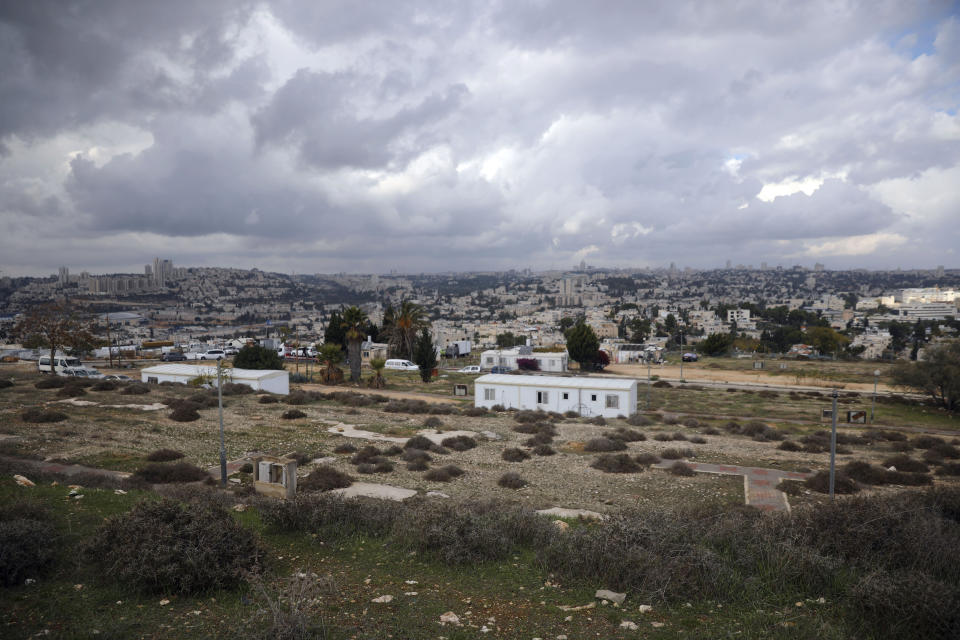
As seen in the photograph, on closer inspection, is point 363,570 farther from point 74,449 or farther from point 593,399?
point 593,399

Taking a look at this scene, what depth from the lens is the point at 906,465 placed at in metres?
17.7

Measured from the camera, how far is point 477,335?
12888 centimetres

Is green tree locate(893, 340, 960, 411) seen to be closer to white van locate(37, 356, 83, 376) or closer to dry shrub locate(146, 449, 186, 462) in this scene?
dry shrub locate(146, 449, 186, 462)

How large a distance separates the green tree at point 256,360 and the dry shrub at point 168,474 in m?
29.9

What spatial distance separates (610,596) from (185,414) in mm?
21836

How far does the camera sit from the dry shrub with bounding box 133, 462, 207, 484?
42.8 feet

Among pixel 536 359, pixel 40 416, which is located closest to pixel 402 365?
pixel 536 359

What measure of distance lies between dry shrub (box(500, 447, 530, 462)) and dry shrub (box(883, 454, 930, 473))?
12.4 metres

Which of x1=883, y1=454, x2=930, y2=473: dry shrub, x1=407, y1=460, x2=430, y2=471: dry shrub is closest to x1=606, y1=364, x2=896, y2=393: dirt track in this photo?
x1=883, y1=454, x2=930, y2=473: dry shrub

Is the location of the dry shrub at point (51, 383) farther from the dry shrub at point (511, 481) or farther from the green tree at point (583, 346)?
the green tree at point (583, 346)

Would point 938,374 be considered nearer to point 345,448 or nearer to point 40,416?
point 345,448

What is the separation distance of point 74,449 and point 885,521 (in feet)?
65.8

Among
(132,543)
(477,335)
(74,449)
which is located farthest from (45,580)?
(477,335)

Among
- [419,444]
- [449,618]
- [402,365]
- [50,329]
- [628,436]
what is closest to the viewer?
[449,618]
